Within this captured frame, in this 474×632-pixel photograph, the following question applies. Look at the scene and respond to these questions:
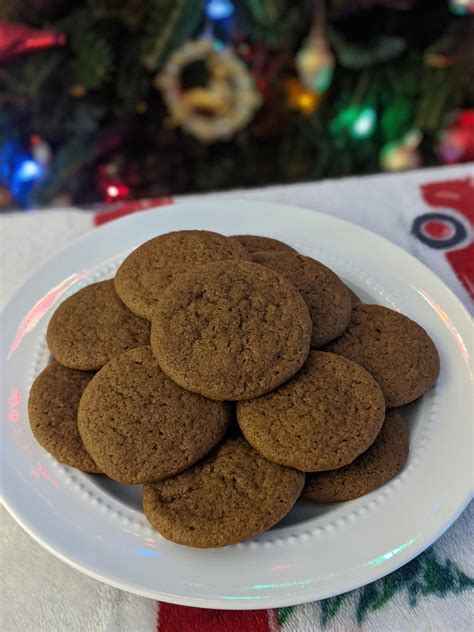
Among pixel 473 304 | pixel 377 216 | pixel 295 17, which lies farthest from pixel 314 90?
pixel 473 304

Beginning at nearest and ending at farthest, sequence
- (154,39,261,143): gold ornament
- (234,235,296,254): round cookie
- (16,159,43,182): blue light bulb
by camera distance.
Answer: (234,235,296,254): round cookie < (154,39,261,143): gold ornament < (16,159,43,182): blue light bulb

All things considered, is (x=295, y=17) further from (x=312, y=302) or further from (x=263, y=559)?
(x=263, y=559)

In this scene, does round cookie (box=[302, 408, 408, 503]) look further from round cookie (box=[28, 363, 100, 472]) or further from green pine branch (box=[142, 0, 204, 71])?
green pine branch (box=[142, 0, 204, 71])

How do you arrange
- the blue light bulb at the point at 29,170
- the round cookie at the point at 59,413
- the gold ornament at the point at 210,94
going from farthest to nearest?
the blue light bulb at the point at 29,170, the gold ornament at the point at 210,94, the round cookie at the point at 59,413

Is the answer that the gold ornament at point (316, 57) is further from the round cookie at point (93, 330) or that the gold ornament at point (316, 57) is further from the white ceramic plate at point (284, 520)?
the round cookie at point (93, 330)

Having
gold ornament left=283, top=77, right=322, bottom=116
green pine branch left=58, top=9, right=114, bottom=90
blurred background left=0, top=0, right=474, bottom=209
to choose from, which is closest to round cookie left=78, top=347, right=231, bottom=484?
blurred background left=0, top=0, right=474, bottom=209

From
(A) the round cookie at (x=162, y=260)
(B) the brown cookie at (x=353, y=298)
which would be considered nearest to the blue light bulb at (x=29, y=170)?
(A) the round cookie at (x=162, y=260)
